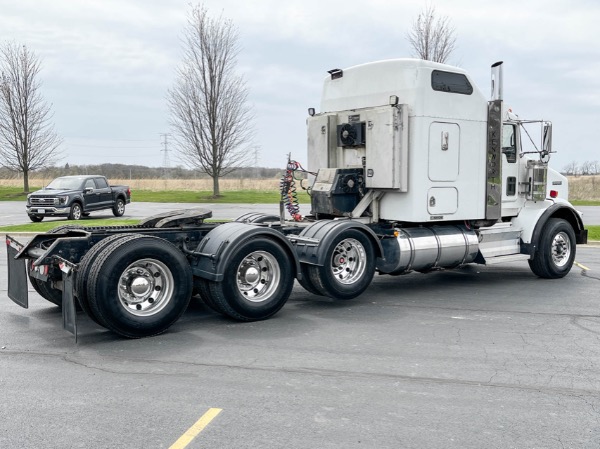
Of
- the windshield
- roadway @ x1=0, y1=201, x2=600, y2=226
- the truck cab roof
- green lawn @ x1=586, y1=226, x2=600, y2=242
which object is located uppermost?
the truck cab roof

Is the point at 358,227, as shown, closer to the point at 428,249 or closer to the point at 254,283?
the point at 428,249

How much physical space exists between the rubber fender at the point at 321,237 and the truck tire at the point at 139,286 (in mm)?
1783

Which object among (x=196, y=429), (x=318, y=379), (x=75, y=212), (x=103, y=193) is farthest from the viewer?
(x=103, y=193)

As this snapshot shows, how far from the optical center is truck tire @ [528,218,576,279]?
10680mm

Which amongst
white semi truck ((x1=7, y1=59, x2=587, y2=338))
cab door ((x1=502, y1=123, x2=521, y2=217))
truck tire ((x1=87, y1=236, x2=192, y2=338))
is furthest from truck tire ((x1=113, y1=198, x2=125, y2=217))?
truck tire ((x1=87, y1=236, x2=192, y2=338))

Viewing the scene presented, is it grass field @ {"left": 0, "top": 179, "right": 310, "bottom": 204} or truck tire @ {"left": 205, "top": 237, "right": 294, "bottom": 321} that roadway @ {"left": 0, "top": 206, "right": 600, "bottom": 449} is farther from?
grass field @ {"left": 0, "top": 179, "right": 310, "bottom": 204}

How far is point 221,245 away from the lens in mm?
7312

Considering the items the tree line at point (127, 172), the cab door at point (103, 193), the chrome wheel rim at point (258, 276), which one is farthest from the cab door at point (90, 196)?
the tree line at point (127, 172)

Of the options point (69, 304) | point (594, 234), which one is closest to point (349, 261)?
point (69, 304)

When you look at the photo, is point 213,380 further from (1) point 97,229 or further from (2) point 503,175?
(2) point 503,175

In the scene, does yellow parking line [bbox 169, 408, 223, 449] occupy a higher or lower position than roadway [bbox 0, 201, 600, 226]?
lower

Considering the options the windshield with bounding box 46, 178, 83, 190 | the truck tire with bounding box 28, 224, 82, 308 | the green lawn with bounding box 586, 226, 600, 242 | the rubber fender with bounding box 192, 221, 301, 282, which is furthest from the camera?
the windshield with bounding box 46, 178, 83, 190

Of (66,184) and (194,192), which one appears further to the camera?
(194,192)

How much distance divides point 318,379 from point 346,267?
338cm
